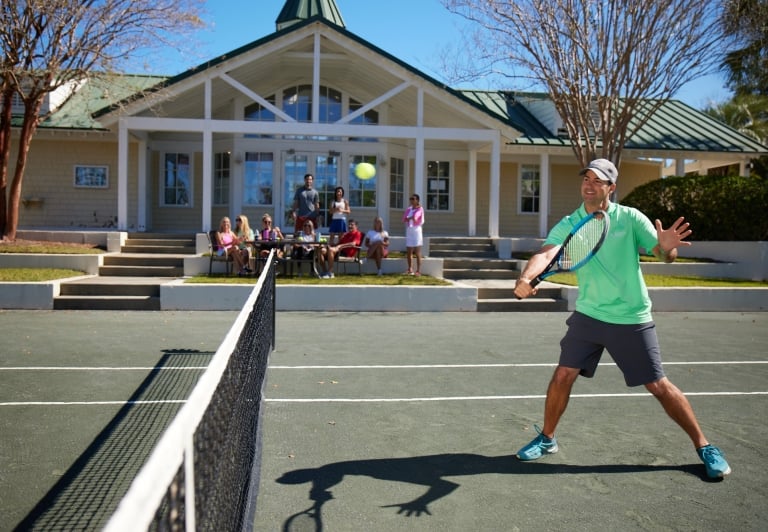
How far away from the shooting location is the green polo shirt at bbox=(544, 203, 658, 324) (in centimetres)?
490

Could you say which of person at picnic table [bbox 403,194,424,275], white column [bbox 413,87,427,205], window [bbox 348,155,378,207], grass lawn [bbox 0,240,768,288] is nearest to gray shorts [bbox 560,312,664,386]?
grass lawn [bbox 0,240,768,288]

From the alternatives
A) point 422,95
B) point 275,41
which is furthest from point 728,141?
point 275,41

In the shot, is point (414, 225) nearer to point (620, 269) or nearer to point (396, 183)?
point (396, 183)

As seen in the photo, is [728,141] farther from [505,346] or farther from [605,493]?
[605,493]

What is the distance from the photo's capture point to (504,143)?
24.0m

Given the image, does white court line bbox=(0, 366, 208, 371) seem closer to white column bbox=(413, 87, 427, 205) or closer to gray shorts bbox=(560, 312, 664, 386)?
gray shorts bbox=(560, 312, 664, 386)

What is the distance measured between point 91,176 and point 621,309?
22.3 meters

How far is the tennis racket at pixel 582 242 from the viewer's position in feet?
15.6

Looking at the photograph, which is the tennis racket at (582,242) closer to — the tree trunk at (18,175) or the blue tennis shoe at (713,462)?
the blue tennis shoe at (713,462)

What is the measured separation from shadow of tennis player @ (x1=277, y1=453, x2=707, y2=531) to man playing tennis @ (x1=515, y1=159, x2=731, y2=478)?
51 centimetres

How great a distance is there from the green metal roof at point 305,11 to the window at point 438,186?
11.0m

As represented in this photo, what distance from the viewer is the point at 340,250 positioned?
56.7ft

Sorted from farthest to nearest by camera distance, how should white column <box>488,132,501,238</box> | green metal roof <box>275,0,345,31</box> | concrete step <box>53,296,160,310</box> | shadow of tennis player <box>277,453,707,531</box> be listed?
1. green metal roof <box>275,0,345,31</box>
2. white column <box>488,132,501,238</box>
3. concrete step <box>53,296,160,310</box>
4. shadow of tennis player <box>277,453,707,531</box>

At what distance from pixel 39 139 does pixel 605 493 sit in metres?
23.2
